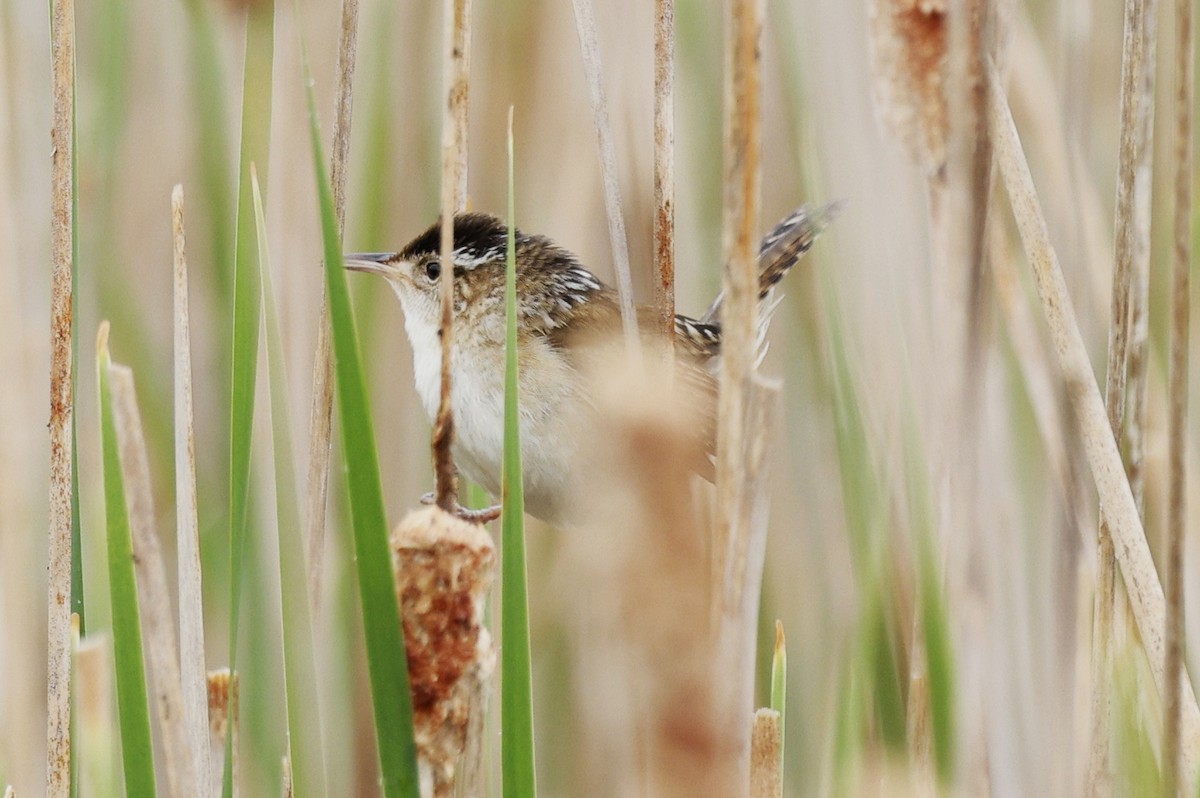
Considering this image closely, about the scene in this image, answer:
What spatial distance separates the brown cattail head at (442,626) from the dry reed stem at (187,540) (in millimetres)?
308

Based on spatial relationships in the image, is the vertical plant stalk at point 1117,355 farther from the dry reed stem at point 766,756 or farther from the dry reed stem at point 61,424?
the dry reed stem at point 61,424

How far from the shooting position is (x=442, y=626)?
880 millimetres

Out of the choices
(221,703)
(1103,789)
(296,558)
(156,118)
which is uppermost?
(156,118)

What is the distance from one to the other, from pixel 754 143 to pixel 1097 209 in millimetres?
1241

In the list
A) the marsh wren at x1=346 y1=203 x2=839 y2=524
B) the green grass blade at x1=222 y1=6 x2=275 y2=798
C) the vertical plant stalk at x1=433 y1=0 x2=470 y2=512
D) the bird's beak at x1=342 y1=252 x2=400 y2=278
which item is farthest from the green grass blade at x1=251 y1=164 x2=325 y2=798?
the bird's beak at x1=342 y1=252 x2=400 y2=278

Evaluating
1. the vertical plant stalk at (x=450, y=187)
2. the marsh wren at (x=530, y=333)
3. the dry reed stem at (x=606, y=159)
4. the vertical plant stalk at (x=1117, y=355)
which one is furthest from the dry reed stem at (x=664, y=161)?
the marsh wren at (x=530, y=333)

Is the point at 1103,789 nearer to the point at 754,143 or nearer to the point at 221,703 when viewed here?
the point at 754,143

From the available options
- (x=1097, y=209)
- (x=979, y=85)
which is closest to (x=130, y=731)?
(x=979, y=85)

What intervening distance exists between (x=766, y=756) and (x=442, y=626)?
351 mm

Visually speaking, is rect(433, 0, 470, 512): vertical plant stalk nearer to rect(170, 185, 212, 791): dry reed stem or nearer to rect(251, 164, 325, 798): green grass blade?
rect(251, 164, 325, 798): green grass blade

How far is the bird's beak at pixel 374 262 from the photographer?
6.35 feet

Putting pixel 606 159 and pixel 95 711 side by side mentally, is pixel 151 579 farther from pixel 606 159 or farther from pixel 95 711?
pixel 606 159

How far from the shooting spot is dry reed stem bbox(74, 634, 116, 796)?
93 centimetres

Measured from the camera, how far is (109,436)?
0.94m
